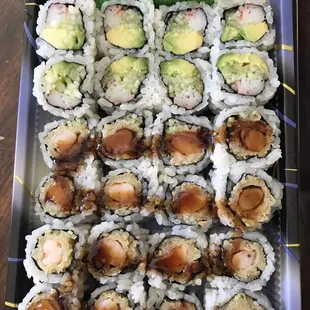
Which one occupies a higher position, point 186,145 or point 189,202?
point 186,145

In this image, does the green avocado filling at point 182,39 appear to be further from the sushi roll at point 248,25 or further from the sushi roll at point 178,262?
the sushi roll at point 178,262

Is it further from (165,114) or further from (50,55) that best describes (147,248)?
(50,55)

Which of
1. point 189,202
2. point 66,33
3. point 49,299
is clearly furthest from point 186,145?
point 49,299

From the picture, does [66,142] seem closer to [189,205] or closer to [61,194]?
[61,194]

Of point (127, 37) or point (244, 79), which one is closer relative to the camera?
point (244, 79)

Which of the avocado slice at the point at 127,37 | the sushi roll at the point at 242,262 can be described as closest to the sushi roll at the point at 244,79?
the avocado slice at the point at 127,37

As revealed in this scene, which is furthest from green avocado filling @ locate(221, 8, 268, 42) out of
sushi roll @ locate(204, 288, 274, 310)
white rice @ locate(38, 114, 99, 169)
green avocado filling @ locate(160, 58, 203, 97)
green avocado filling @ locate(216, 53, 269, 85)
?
sushi roll @ locate(204, 288, 274, 310)
